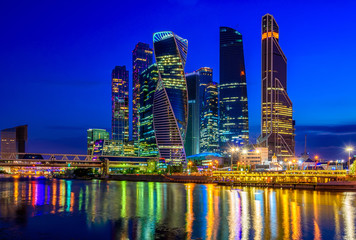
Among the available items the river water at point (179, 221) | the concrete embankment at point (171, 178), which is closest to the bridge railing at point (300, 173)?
the concrete embankment at point (171, 178)

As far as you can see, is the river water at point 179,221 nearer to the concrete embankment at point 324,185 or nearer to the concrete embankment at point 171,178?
the concrete embankment at point 324,185

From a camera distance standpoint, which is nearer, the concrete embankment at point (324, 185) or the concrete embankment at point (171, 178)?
the concrete embankment at point (324, 185)

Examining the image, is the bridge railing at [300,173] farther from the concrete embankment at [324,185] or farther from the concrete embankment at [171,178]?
the concrete embankment at [171,178]

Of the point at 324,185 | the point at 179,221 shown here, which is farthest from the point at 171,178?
the point at 179,221

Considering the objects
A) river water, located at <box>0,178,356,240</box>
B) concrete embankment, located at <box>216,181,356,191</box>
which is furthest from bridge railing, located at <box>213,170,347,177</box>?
river water, located at <box>0,178,356,240</box>

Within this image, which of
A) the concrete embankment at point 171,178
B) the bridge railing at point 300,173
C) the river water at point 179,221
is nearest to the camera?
the river water at point 179,221

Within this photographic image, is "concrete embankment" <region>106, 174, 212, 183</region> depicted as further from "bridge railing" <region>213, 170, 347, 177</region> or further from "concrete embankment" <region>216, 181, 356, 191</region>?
"concrete embankment" <region>216, 181, 356, 191</region>

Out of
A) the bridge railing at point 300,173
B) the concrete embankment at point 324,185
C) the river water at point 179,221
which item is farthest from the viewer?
the bridge railing at point 300,173

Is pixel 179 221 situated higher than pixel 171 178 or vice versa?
pixel 179 221

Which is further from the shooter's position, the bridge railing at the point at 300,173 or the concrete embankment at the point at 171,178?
the concrete embankment at the point at 171,178

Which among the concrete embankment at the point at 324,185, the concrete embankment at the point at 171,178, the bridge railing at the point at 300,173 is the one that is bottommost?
the concrete embankment at the point at 171,178

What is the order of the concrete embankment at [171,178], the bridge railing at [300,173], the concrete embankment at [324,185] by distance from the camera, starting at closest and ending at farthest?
the concrete embankment at [324,185]
the bridge railing at [300,173]
the concrete embankment at [171,178]

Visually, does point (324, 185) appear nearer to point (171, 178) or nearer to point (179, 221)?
point (179, 221)

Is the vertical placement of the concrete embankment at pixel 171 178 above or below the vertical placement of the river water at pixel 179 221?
below
